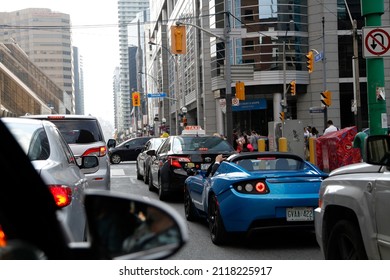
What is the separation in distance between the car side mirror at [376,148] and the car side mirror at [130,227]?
171 centimetres

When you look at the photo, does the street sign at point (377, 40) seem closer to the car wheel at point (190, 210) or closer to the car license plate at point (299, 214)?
the car license plate at point (299, 214)

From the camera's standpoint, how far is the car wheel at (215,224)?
520cm

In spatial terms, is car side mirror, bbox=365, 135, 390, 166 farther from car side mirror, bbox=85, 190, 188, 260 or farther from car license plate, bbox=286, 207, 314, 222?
car license plate, bbox=286, 207, 314, 222

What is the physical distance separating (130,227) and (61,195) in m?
1.50

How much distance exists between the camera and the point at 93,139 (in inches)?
319

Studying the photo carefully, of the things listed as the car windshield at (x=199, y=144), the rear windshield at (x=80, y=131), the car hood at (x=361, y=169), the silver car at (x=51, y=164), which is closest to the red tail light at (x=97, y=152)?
the rear windshield at (x=80, y=131)

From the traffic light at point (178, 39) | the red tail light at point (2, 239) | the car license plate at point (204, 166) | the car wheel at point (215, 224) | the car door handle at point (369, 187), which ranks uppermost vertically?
the traffic light at point (178, 39)

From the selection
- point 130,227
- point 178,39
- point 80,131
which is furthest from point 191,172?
point 178,39

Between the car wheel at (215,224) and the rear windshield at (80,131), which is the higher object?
the rear windshield at (80,131)

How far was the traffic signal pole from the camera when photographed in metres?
6.41

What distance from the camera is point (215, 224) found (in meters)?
5.41

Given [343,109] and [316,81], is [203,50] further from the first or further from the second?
[343,109]

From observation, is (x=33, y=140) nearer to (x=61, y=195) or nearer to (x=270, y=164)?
(x=61, y=195)

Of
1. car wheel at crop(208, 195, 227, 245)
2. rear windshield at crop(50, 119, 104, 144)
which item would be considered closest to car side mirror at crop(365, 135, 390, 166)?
car wheel at crop(208, 195, 227, 245)
